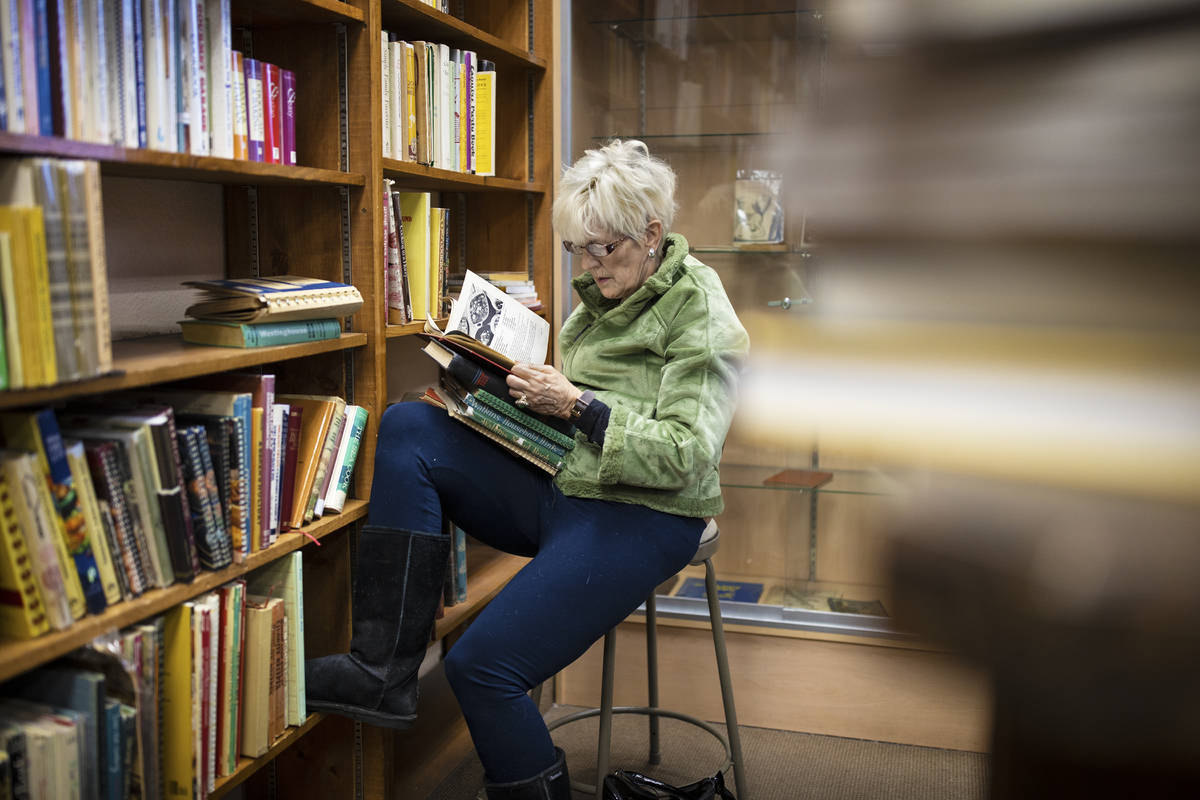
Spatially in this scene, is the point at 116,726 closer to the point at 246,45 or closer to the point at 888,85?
the point at 246,45

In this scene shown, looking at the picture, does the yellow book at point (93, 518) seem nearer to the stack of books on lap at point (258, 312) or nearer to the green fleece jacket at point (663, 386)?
the stack of books on lap at point (258, 312)

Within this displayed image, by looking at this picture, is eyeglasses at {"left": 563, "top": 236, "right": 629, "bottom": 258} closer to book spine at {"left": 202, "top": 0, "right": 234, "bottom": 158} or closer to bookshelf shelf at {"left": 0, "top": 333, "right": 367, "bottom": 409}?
bookshelf shelf at {"left": 0, "top": 333, "right": 367, "bottom": 409}

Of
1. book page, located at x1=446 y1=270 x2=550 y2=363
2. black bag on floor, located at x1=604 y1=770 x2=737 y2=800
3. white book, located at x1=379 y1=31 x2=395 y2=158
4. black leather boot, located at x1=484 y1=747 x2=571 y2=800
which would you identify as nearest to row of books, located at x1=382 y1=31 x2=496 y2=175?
white book, located at x1=379 y1=31 x2=395 y2=158

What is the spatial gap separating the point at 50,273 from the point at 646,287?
3.06 ft

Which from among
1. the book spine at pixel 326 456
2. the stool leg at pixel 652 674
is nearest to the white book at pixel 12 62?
the book spine at pixel 326 456

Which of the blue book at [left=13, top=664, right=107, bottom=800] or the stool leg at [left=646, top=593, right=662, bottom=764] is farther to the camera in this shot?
the stool leg at [left=646, top=593, right=662, bottom=764]

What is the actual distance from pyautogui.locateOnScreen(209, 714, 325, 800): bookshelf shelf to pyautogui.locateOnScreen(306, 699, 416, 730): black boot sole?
34 millimetres

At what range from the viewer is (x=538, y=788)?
1538 mm

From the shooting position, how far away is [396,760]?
6.58 feet

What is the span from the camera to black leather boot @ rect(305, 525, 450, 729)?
61.9 inches

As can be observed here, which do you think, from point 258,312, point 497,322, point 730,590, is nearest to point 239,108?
point 258,312

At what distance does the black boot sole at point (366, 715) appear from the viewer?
1560 millimetres

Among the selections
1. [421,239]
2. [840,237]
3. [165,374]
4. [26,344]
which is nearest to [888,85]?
[840,237]

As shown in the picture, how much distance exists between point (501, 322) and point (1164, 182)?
1.72 m
